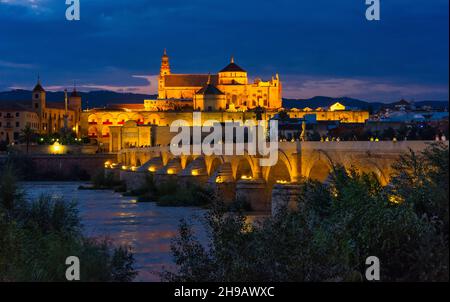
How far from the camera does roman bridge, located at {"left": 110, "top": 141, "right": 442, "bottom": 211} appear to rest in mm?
20844

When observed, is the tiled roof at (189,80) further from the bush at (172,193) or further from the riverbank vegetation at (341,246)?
the riverbank vegetation at (341,246)

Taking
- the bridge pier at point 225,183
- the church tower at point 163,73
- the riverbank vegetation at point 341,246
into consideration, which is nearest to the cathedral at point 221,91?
the church tower at point 163,73

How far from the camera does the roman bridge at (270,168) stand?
2084 cm

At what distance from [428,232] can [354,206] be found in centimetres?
261

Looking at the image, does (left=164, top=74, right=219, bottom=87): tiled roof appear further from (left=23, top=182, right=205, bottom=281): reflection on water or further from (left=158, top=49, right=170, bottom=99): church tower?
(left=23, top=182, right=205, bottom=281): reflection on water

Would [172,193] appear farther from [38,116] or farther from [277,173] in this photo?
[38,116]

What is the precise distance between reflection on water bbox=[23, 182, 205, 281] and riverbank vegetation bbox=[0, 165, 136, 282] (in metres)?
1.82

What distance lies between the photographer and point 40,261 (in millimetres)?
12305

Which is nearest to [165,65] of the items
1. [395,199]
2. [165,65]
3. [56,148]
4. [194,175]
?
[165,65]

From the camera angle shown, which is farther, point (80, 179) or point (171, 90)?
point (171, 90)

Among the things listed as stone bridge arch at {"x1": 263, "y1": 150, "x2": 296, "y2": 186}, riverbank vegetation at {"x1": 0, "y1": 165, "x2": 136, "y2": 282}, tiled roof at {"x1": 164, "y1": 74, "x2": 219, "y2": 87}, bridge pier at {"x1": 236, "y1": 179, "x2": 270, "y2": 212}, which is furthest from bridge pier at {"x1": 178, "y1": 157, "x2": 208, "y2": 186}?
tiled roof at {"x1": 164, "y1": 74, "x2": 219, "y2": 87}

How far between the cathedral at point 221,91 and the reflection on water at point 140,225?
5635cm
